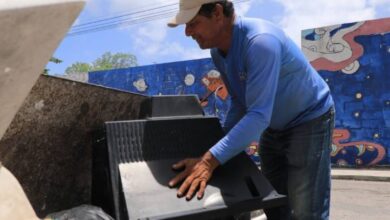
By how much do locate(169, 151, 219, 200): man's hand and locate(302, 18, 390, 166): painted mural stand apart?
10.0 meters

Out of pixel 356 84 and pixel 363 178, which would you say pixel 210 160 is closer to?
pixel 363 178

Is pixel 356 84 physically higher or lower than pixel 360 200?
lower

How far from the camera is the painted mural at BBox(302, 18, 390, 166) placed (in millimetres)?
10969

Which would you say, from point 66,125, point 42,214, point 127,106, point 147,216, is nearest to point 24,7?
point 147,216

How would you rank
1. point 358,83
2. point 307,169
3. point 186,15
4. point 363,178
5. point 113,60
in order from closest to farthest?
point 186,15 < point 307,169 < point 363,178 < point 358,83 < point 113,60

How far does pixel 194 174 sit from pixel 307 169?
0.73m

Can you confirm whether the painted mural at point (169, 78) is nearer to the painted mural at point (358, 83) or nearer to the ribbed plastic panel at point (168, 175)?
the painted mural at point (358, 83)

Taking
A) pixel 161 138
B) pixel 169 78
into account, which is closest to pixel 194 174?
pixel 161 138

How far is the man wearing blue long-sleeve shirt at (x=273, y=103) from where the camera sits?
79.3 inches

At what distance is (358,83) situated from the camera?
11.3 metres

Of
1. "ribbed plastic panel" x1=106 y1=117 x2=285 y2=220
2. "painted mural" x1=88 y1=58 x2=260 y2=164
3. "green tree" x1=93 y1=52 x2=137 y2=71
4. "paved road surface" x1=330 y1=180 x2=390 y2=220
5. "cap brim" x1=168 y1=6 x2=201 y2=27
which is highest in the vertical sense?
"cap brim" x1=168 y1=6 x2=201 y2=27

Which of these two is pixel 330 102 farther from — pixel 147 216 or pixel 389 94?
pixel 389 94

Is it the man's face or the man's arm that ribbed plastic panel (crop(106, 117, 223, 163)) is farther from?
the man's face

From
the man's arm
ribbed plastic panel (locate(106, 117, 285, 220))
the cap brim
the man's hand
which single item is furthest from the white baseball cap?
the man's hand
